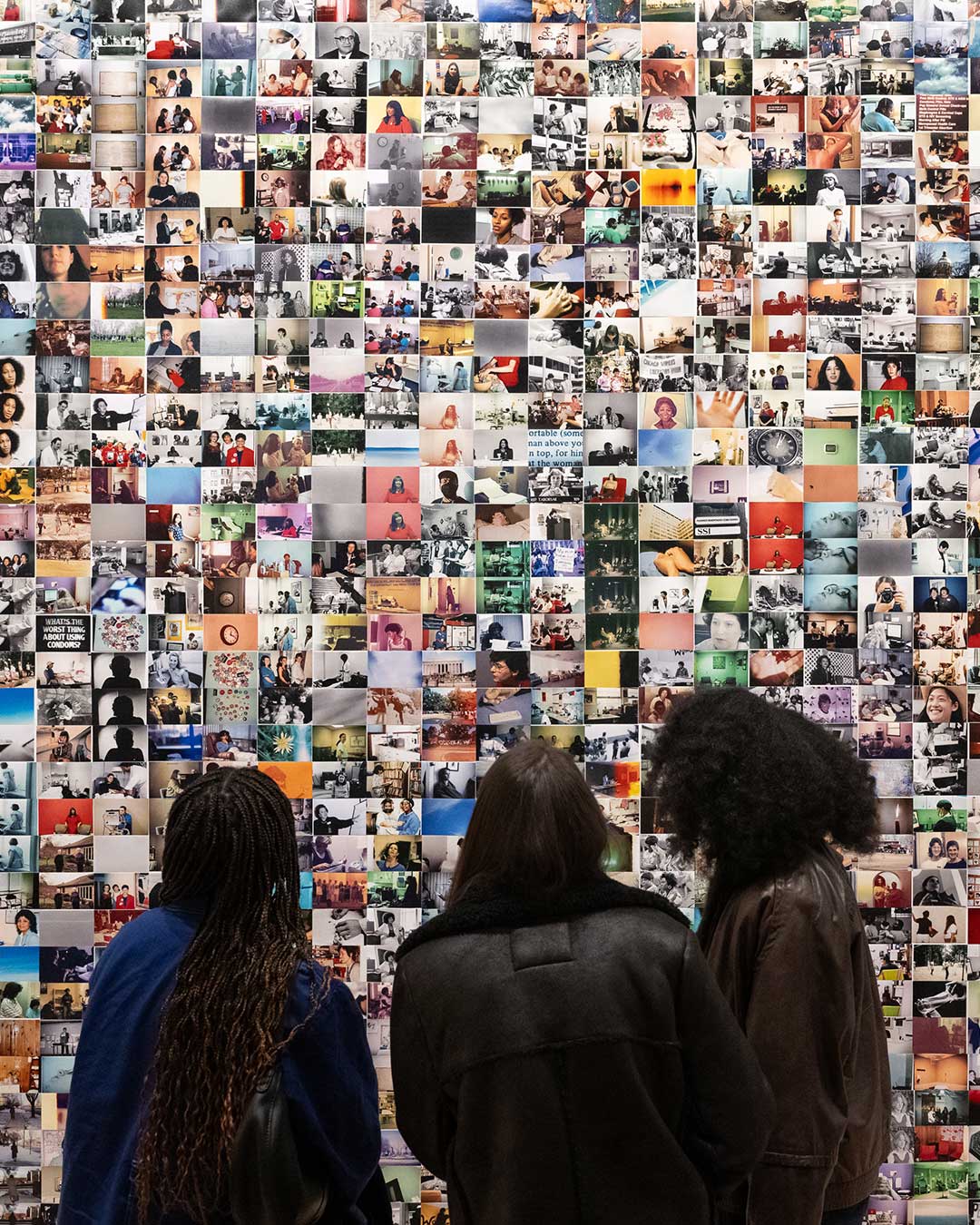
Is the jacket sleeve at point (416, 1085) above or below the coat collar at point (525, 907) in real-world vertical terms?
below

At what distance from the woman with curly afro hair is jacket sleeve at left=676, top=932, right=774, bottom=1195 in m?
0.15

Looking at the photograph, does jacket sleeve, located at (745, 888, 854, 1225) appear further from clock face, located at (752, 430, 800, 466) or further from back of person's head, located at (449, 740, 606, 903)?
clock face, located at (752, 430, 800, 466)

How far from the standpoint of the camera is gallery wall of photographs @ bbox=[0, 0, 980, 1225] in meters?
2.79

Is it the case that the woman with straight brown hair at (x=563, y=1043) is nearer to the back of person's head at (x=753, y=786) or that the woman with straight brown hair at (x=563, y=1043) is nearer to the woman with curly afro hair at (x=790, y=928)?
the woman with curly afro hair at (x=790, y=928)

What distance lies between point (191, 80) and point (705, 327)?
4.57ft

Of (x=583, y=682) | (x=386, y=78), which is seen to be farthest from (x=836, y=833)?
(x=386, y=78)

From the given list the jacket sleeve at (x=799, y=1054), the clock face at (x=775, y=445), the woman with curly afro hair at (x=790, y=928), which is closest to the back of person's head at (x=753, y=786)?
the woman with curly afro hair at (x=790, y=928)

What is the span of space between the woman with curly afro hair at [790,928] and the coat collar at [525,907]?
0.82 feet

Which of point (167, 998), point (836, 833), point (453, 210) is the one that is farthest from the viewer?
point (453, 210)

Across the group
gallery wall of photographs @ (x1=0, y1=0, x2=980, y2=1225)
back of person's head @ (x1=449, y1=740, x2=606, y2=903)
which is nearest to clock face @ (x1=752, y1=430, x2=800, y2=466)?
gallery wall of photographs @ (x1=0, y1=0, x2=980, y2=1225)

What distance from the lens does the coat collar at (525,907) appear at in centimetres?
173

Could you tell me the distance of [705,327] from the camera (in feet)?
9.21

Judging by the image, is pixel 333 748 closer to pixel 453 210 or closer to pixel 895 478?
pixel 453 210

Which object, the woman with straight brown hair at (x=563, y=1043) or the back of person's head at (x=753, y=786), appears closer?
the woman with straight brown hair at (x=563, y=1043)
